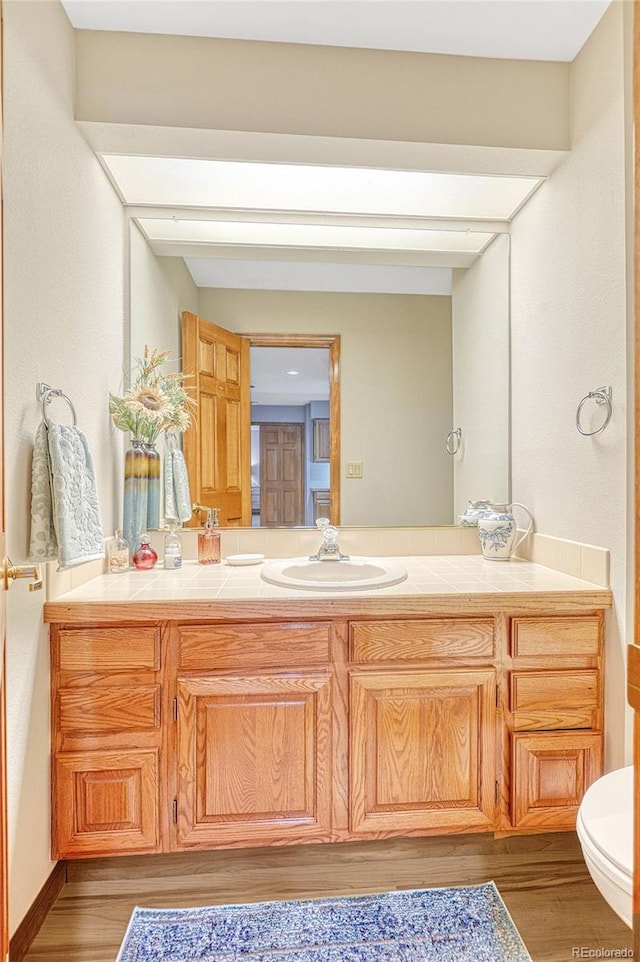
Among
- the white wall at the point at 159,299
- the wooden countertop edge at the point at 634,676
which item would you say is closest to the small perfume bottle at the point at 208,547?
the white wall at the point at 159,299

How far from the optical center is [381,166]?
1.76m

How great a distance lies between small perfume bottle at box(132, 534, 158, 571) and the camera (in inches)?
73.2

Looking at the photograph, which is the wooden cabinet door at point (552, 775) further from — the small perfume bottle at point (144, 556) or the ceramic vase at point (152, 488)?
the ceramic vase at point (152, 488)

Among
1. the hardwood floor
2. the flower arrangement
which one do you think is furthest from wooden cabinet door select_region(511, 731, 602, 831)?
the flower arrangement

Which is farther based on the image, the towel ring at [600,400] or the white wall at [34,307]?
the towel ring at [600,400]

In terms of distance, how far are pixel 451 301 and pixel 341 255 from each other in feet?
1.62

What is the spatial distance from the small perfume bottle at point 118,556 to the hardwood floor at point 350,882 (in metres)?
0.88

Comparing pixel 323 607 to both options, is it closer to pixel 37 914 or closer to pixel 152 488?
pixel 152 488

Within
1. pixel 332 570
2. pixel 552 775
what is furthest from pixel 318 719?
pixel 552 775

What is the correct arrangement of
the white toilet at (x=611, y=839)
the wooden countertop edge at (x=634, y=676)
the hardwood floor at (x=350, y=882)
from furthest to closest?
the hardwood floor at (x=350, y=882)
the white toilet at (x=611, y=839)
the wooden countertop edge at (x=634, y=676)

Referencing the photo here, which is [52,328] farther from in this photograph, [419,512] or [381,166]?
[419,512]

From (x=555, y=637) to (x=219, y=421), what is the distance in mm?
1413

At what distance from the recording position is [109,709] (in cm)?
143

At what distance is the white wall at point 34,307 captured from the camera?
1224 mm
